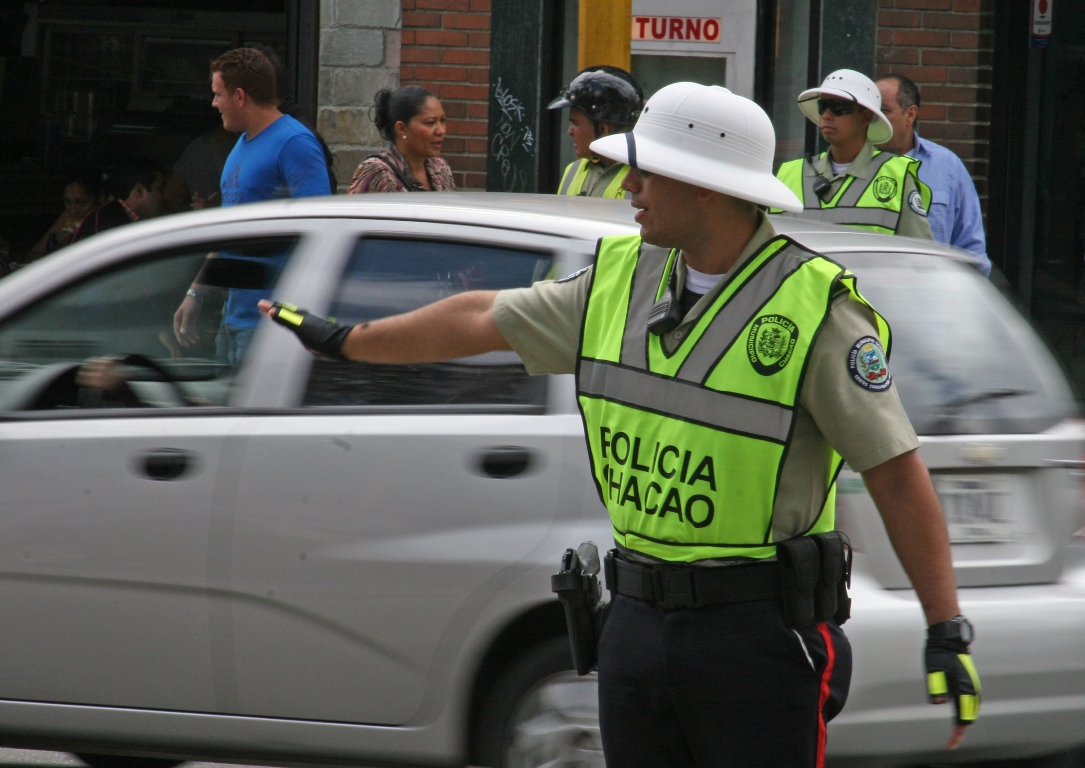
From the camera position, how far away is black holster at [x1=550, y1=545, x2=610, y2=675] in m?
2.76

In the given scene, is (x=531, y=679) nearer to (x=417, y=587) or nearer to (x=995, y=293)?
(x=417, y=587)

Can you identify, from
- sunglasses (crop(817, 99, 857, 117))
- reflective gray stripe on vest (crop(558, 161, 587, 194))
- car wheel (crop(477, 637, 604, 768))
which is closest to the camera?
car wheel (crop(477, 637, 604, 768))

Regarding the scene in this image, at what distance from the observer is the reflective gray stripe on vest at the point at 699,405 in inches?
97.4

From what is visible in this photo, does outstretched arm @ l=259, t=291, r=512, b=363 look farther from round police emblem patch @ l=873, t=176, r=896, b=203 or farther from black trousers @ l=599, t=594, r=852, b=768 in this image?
round police emblem patch @ l=873, t=176, r=896, b=203

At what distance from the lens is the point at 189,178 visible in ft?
33.1

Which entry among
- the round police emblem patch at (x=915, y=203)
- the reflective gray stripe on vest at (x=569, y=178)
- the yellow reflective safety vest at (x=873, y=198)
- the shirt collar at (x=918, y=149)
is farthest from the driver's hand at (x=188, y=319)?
the shirt collar at (x=918, y=149)

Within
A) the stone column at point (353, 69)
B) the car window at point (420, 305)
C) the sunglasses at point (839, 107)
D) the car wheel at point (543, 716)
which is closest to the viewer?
the car wheel at point (543, 716)

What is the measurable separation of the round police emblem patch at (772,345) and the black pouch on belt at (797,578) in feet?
0.95

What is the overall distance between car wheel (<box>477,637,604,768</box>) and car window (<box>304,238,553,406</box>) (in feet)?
2.00

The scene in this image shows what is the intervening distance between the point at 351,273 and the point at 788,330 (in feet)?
5.33

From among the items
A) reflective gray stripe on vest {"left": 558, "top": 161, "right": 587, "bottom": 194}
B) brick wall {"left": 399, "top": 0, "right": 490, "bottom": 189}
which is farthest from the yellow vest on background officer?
brick wall {"left": 399, "top": 0, "right": 490, "bottom": 189}

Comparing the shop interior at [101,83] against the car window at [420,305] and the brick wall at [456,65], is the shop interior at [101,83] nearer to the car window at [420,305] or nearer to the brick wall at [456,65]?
the brick wall at [456,65]

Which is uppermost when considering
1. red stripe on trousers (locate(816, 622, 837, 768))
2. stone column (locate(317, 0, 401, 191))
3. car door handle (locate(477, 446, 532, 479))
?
stone column (locate(317, 0, 401, 191))

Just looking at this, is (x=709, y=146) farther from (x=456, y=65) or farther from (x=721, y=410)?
(x=456, y=65)
